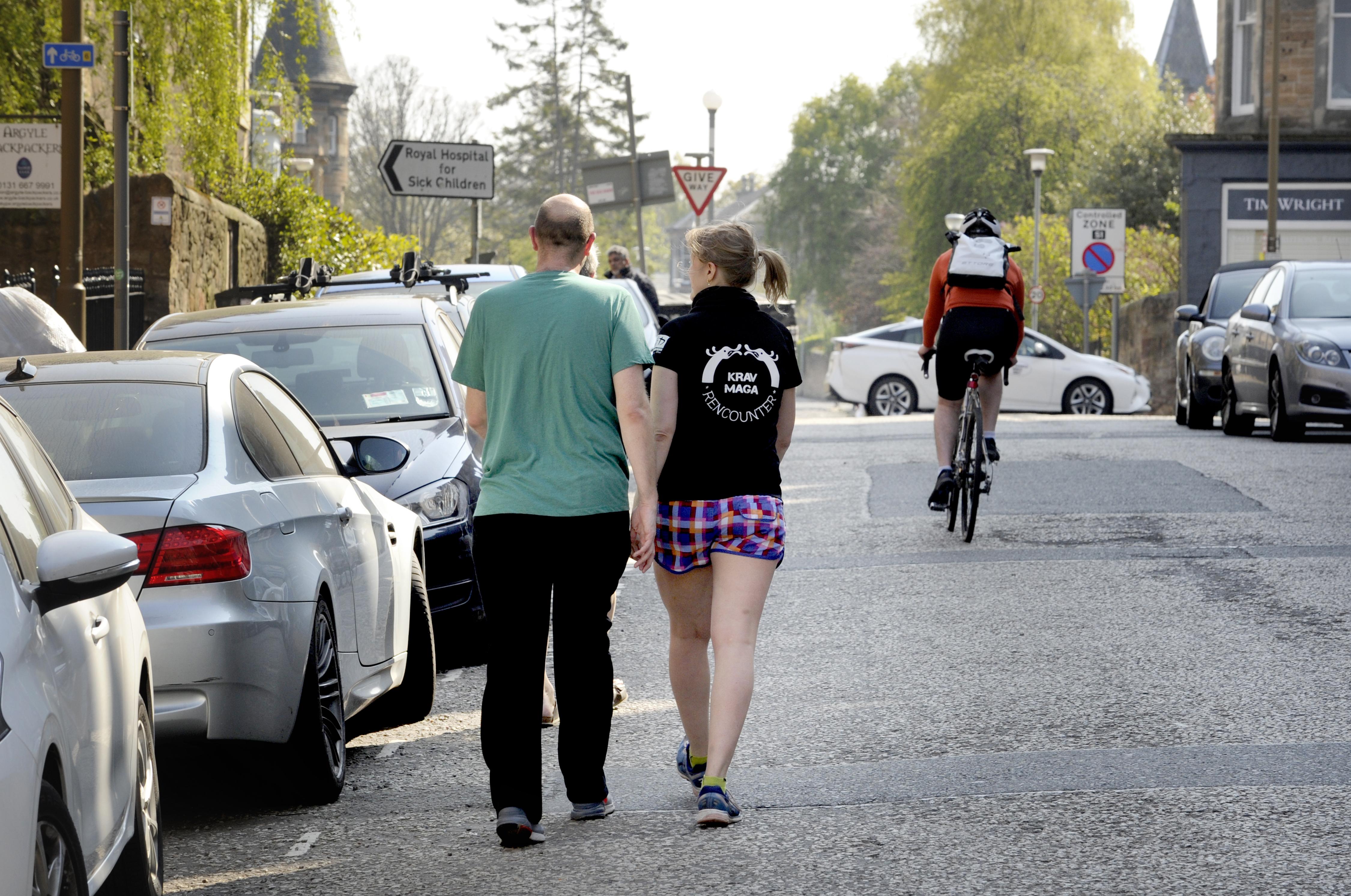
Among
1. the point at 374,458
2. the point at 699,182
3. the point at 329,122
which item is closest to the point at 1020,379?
the point at 699,182

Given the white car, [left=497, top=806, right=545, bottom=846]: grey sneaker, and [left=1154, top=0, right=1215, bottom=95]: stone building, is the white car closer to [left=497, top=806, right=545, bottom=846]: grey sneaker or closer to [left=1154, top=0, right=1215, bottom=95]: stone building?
[left=497, top=806, right=545, bottom=846]: grey sneaker

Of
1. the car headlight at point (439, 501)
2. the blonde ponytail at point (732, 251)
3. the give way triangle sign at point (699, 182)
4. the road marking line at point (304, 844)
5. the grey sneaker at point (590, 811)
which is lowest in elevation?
the road marking line at point (304, 844)

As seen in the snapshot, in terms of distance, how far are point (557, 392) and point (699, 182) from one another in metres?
24.0

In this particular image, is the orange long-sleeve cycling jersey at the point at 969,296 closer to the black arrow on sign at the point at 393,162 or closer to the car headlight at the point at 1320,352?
the car headlight at the point at 1320,352

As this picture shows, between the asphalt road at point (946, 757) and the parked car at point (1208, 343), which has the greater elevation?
the parked car at point (1208, 343)

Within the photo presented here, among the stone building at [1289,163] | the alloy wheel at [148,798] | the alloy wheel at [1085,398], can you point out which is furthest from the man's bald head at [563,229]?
the stone building at [1289,163]

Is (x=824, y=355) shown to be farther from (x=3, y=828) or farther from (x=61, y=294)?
(x=3, y=828)

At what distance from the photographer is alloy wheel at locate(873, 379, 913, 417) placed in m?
29.9

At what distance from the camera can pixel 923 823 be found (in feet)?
17.7

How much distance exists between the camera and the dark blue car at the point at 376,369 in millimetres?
8484

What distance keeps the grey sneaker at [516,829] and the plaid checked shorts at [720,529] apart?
2.86 ft

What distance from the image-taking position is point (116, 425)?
5840mm

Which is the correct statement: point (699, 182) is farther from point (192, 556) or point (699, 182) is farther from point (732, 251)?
point (192, 556)

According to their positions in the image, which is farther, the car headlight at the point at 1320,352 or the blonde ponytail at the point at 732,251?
the car headlight at the point at 1320,352
